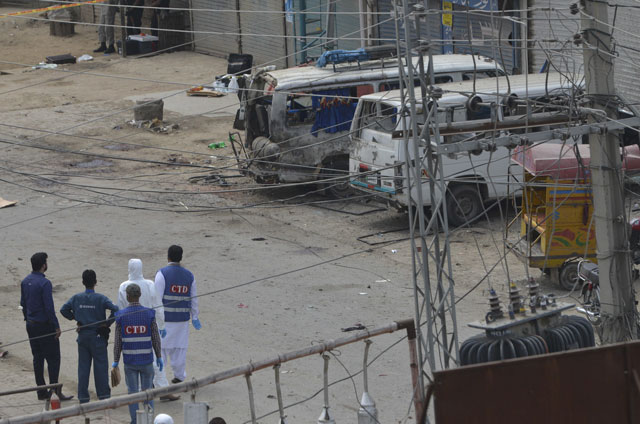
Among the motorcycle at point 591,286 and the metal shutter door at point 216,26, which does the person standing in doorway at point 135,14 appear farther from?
the motorcycle at point 591,286

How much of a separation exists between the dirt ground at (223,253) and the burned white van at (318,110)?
0.63 meters

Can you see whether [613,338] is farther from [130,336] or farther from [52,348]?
[52,348]

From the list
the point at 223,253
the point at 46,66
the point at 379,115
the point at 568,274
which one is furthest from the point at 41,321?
the point at 46,66

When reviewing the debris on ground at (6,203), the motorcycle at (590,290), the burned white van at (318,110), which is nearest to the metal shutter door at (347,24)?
the burned white van at (318,110)

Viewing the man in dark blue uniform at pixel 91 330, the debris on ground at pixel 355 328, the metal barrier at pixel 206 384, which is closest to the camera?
the metal barrier at pixel 206 384

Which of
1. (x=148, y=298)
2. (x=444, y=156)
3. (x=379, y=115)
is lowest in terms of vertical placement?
(x=148, y=298)

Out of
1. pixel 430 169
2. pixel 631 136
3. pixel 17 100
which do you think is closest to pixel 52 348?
pixel 430 169

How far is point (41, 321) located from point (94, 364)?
79cm

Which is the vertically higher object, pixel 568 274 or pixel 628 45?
pixel 628 45

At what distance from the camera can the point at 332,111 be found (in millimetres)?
16219

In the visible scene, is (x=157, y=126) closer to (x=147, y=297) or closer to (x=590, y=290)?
(x=147, y=297)

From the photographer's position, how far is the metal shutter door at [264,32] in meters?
26.3

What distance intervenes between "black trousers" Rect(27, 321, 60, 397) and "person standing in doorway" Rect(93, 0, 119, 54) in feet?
69.2

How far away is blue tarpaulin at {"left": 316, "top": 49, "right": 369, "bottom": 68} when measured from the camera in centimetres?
1639
